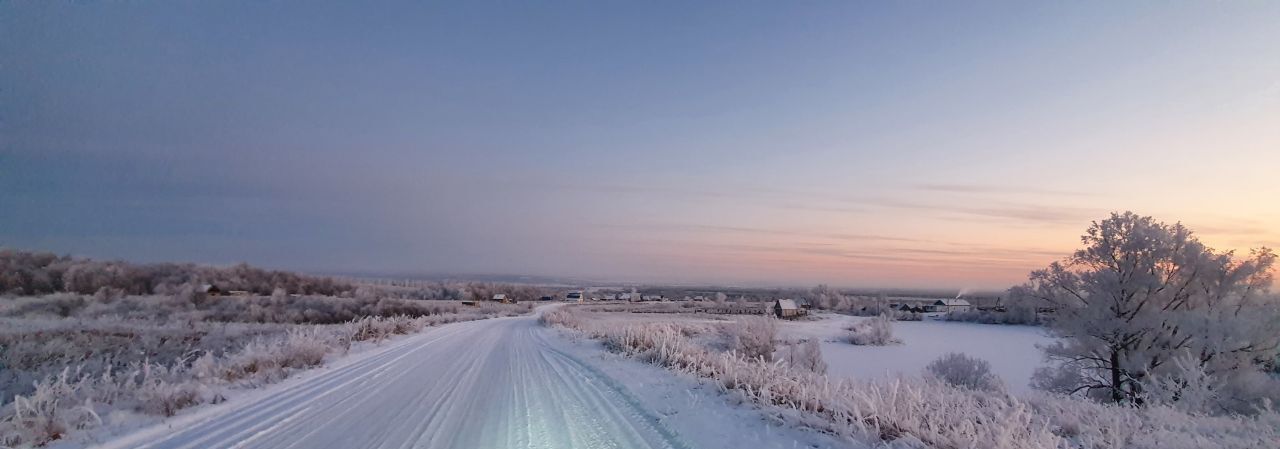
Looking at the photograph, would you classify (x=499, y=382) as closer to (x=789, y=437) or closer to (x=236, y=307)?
(x=789, y=437)

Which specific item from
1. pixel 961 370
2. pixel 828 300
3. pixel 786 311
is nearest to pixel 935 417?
pixel 961 370

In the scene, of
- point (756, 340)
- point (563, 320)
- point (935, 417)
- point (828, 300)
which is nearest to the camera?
point (935, 417)

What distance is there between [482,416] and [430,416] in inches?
22.6

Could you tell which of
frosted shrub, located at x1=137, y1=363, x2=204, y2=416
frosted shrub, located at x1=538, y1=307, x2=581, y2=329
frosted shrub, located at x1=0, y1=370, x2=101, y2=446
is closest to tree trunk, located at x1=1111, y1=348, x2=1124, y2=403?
frosted shrub, located at x1=538, y1=307, x2=581, y2=329

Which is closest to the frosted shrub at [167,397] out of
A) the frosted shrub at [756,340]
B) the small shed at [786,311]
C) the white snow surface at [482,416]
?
the white snow surface at [482,416]

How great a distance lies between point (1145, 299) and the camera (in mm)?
16875

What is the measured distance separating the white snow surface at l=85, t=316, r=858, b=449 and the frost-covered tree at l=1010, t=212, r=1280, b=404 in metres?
15.0

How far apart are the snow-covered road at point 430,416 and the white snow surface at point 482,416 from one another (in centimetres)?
1

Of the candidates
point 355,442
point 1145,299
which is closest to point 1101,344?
point 1145,299

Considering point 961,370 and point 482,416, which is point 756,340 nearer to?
point 961,370

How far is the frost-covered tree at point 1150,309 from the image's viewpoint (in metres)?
15.5

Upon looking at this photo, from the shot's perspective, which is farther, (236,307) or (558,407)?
(236,307)

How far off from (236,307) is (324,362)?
3654 cm

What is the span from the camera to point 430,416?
21.1ft
